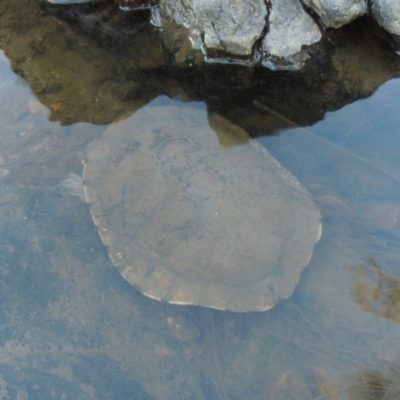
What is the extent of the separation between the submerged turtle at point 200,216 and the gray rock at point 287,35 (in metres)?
1.03

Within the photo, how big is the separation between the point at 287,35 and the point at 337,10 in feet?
1.52

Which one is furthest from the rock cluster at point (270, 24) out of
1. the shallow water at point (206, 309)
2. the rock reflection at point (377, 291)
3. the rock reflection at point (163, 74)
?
the rock reflection at point (377, 291)

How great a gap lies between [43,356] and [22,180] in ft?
4.50

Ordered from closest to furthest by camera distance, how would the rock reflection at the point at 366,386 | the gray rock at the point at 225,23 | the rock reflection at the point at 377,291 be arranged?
the rock reflection at the point at 366,386, the rock reflection at the point at 377,291, the gray rock at the point at 225,23

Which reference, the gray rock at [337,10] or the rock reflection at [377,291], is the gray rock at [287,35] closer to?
the gray rock at [337,10]

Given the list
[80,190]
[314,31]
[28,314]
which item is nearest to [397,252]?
[314,31]

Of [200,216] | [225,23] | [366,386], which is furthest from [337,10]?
[366,386]

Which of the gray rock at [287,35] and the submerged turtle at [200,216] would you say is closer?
the submerged turtle at [200,216]

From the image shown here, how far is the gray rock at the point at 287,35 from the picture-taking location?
409 cm

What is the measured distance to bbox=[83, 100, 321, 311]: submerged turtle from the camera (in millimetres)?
3131

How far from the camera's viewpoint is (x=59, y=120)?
407cm

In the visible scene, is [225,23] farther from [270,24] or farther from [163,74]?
[163,74]

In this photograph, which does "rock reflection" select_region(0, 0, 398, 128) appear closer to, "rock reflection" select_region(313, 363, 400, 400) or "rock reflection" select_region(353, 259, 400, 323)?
"rock reflection" select_region(353, 259, 400, 323)

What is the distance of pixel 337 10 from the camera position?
4109mm
